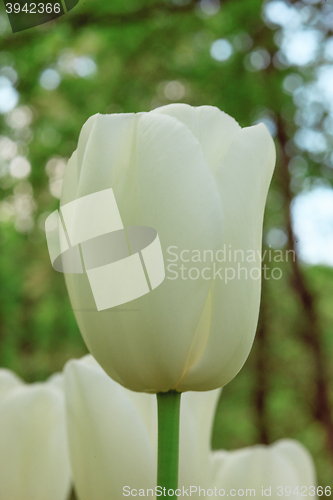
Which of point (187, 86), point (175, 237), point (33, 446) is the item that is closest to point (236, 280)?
point (175, 237)

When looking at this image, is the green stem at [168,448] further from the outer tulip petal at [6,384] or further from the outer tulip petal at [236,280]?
the outer tulip petal at [6,384]

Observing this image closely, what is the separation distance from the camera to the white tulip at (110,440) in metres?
0.23

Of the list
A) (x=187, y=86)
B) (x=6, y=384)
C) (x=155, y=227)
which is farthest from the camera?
(x=187, y=86)

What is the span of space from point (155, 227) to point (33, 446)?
165mm

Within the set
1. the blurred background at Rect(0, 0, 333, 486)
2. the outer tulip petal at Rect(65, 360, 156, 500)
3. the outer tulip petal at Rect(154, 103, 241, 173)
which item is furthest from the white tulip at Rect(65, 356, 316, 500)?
the blurred background at Rect(0, 0, 333, 486)

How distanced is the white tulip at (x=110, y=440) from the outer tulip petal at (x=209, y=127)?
117mm

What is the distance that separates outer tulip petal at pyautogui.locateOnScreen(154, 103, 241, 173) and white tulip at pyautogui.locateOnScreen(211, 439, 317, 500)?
8.0 inches

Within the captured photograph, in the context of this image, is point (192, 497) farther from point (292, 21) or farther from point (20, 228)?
point (20, 228)

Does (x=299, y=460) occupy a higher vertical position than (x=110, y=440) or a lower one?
lower

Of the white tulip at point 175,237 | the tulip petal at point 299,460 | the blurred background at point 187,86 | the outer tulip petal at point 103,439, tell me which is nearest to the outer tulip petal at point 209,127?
the white tulip at point 175,237

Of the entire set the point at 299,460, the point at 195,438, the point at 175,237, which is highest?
the point at 175,237

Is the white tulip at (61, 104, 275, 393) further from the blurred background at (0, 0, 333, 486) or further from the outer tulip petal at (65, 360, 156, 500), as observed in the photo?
the blurred background at (0, 0, 333, 486)

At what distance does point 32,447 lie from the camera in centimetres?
28

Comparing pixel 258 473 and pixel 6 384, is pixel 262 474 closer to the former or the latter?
pixel 258 473
